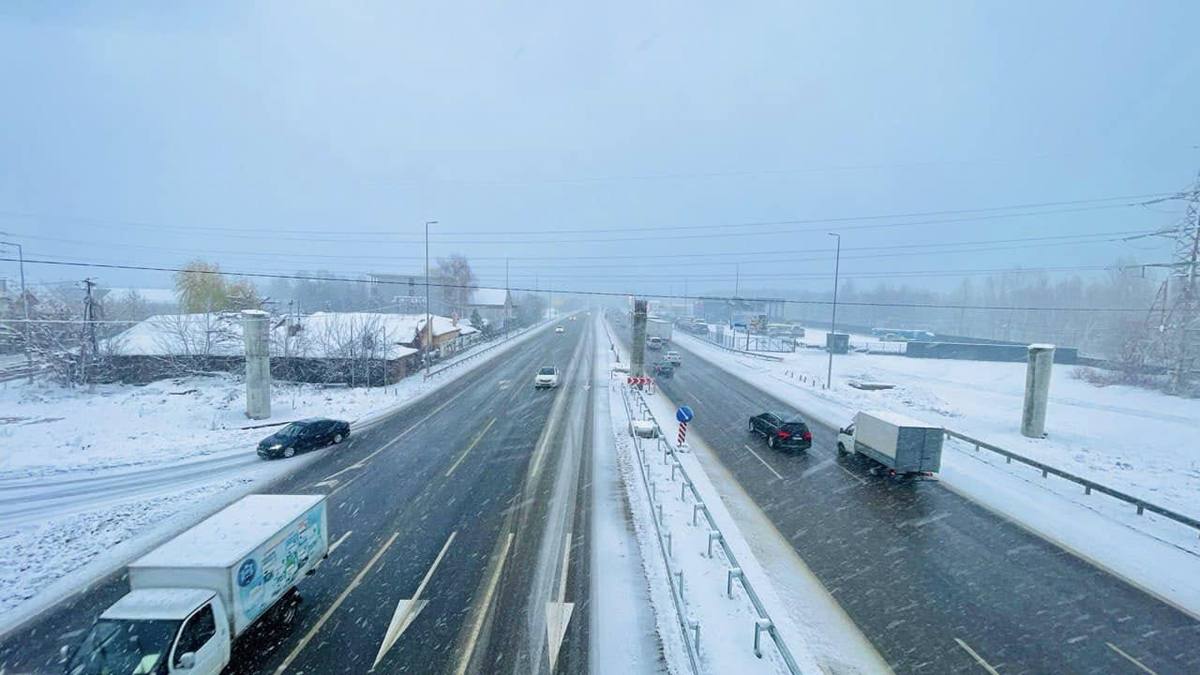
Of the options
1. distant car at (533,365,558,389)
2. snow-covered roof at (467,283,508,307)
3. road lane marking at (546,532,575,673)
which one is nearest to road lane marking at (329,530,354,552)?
road lane marking at (546,532,575,673)

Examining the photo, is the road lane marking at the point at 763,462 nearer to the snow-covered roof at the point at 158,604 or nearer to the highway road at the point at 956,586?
→ the highway road at the point at 956,586

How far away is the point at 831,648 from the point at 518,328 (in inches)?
3877

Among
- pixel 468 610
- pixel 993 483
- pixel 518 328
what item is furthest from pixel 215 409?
pixel 518 328

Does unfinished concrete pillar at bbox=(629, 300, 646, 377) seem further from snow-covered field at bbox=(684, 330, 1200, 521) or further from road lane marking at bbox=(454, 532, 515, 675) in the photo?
road lane marking at bbox=(454, 532, 515, 675)

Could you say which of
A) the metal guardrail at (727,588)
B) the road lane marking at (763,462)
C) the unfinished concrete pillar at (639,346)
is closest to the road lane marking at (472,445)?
the metal guardrail at (727,588)

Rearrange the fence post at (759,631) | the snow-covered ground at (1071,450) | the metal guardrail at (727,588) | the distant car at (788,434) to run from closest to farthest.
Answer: the metal guardrail at (727,588)
the fence post at (759,631)
the snow-covered ground at (1071,450)
the distant car at (788,434)

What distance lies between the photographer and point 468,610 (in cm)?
1088

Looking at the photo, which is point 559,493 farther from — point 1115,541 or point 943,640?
point 1115,541

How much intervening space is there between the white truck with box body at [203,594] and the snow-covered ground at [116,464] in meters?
5.10

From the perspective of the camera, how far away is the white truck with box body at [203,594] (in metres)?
7.66

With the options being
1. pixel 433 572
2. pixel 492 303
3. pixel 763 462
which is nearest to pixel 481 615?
pixel 433 572

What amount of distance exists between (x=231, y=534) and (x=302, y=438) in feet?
47.3

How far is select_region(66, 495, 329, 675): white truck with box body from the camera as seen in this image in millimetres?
7660

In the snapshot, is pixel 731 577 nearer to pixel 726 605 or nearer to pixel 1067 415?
pixel 726 605
